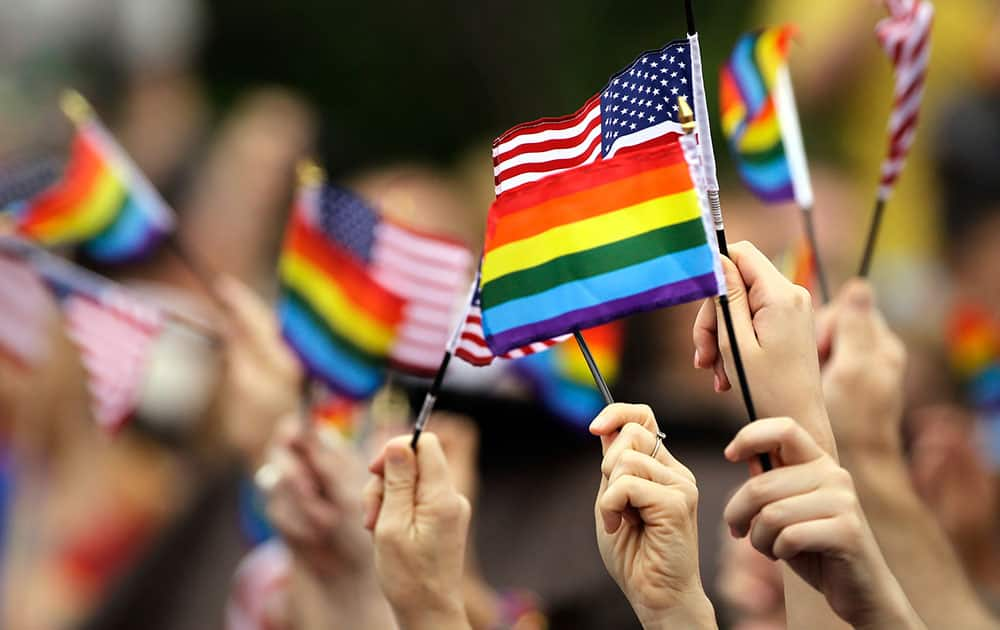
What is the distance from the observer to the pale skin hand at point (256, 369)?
4457mm

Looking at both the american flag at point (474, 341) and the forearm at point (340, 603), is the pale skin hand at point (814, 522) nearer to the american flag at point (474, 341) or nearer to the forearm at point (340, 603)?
the american flag at point (474, 341)

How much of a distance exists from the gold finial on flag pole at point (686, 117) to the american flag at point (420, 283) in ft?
4.59

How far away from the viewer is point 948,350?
17.3ft

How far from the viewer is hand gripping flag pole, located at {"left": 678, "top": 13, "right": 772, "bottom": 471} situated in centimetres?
216

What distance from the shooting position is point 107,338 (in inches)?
167

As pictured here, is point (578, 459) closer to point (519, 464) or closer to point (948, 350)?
point (519, 464)

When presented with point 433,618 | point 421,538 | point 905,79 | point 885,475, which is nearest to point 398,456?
point 421,538

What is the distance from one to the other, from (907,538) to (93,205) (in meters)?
2.52

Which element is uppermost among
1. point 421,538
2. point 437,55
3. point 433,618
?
point 437,55

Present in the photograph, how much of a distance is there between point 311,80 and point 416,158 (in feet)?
6.31

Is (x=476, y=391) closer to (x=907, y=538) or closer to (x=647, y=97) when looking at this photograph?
(x=907, y=538)

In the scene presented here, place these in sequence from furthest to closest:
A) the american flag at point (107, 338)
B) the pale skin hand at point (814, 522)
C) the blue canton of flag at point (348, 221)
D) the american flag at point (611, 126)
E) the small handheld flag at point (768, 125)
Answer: the american flag at point (107, 338) → the blue canton of flag at point (348, 221) → the small handheld flag at point (768, 125) → the american flag at point (611, 126) → the pale skin hand at point (814, 522)

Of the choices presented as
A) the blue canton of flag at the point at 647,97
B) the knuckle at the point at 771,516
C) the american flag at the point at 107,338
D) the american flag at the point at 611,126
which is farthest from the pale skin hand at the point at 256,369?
the knuckle at the point at 771,516

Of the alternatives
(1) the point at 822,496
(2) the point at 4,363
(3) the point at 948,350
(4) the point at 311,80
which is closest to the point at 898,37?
(1) the point at 822,496
